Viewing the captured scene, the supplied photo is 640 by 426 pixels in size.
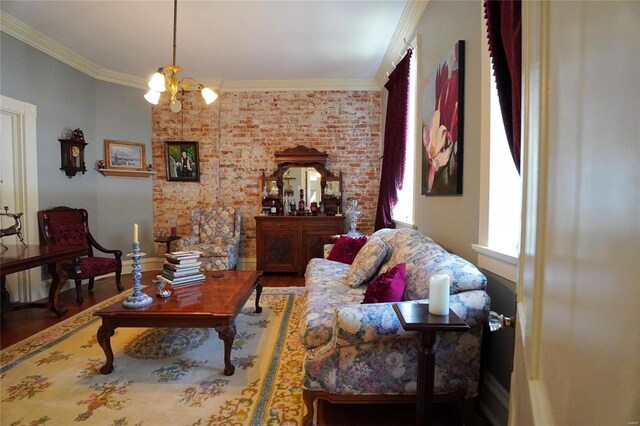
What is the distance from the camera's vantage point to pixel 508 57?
4.42 feet

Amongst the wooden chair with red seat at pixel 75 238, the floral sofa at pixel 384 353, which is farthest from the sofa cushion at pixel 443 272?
the wooden chair with red seat at pixel 75 238

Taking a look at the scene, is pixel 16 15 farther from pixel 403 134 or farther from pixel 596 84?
pixel 596 84

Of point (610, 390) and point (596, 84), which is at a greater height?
point (596, 84)

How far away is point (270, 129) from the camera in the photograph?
5.16 m

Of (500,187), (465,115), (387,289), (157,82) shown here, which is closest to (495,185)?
(500,187)

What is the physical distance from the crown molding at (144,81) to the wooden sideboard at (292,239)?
7.13ft

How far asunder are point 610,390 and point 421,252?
188cm

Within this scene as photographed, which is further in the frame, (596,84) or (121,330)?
(121,330)

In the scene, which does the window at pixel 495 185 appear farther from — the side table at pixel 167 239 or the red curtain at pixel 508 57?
the side table at pixel 167 239

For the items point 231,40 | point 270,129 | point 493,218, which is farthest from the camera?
point 270,129

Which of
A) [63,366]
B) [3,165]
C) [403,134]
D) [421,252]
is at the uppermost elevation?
[403,134]

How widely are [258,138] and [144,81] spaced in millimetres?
1978

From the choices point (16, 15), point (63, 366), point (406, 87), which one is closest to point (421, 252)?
point (406, 87)

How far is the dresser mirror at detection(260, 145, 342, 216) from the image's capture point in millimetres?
4992
